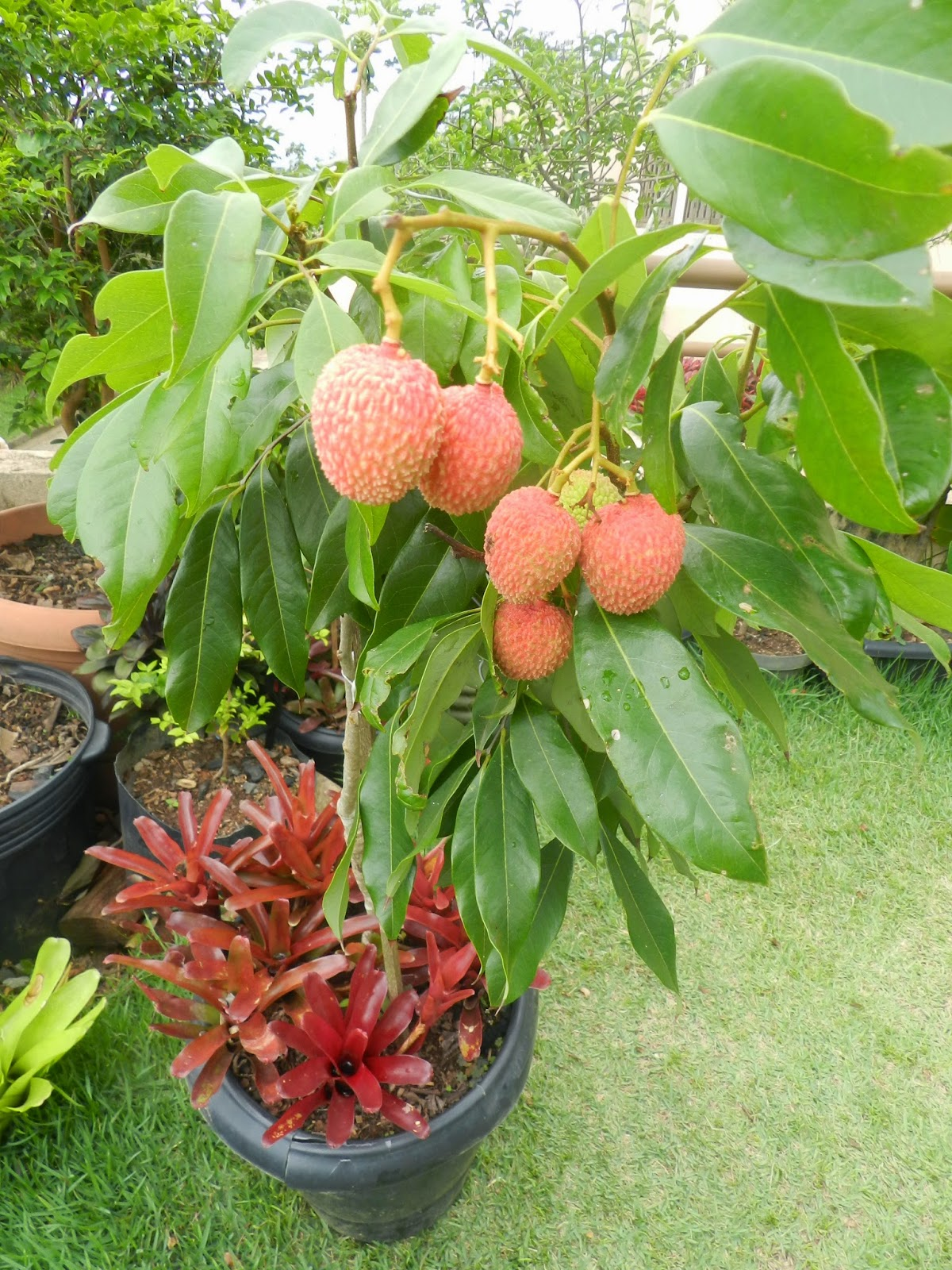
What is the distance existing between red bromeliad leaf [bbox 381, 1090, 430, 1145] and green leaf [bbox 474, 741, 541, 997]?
46 centimetres

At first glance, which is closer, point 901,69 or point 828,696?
point 901,69

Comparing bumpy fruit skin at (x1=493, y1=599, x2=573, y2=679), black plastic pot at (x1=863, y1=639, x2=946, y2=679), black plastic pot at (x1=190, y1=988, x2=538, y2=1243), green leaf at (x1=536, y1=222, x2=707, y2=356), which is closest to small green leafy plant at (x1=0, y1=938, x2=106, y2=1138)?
black plastic pot at (x1=190, y1=988, x2=538, y2=1243)

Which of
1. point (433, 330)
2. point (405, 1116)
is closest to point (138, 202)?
point (433, 330)

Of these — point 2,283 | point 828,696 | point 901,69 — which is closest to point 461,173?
point 901,69

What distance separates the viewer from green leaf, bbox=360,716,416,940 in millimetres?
680

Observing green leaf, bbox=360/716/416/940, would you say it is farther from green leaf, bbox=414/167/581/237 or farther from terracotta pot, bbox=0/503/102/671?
terracotta pot, bbox=0/503/102/671

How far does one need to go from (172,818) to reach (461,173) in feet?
4.61

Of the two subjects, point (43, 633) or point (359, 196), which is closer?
point (359, 196)

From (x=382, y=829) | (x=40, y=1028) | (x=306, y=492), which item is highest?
(x=306, y=492)

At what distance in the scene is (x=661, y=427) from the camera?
47 cm

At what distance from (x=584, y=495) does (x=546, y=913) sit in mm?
418

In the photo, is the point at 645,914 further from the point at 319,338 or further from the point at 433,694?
the point at 319,338

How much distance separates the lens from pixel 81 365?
1.66 feet

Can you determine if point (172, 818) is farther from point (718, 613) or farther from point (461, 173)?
point (461, 173)
